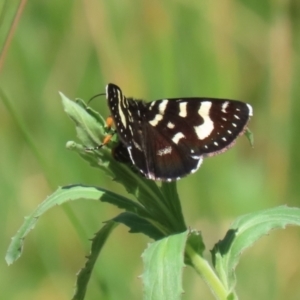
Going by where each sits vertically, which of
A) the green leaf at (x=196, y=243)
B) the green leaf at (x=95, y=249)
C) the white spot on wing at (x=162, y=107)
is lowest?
the green leaf at (x=196, y=243)

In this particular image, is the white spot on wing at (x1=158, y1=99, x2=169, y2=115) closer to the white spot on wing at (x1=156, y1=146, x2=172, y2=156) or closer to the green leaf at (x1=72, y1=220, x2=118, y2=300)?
the white spot on wing at (x1=156, y1=146, x2=172, y2=156)

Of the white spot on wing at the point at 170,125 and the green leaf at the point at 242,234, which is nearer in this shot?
the green leaf at the point at 242,234

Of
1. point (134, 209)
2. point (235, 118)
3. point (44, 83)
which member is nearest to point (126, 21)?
point (44, 83)

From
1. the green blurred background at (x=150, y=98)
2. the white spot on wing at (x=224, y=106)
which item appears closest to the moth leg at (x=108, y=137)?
the white spot on wing at (x=224, y=106)

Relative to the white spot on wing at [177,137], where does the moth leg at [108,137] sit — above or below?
above

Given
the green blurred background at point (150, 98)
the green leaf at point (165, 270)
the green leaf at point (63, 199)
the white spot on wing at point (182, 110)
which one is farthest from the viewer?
the green blurred background at point (150, 98)

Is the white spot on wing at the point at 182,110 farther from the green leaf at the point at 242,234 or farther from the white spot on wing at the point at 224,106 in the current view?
the green leaf at the point at 242,234
